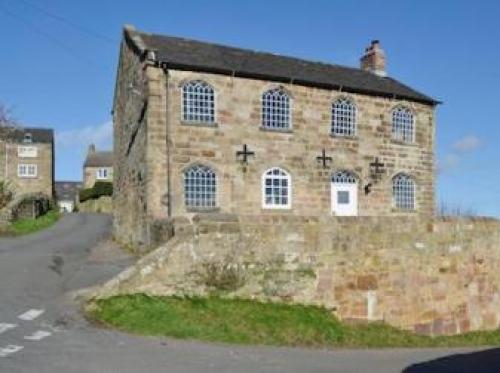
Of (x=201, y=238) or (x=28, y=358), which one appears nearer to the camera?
(x=28, y=358)

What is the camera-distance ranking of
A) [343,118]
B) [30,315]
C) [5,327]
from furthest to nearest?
[343,118], [30,315], [5,327]

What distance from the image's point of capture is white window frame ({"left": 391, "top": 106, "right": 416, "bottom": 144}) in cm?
2988

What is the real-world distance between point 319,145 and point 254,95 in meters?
3.49

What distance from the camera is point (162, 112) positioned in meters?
24.4

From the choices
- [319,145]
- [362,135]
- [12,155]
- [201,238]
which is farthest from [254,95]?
[12,155]

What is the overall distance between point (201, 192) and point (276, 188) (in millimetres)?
3223

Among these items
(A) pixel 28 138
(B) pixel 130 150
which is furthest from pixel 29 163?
(B) pixel 130 150

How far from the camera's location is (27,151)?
78188mm

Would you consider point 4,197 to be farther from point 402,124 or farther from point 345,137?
point 402,124

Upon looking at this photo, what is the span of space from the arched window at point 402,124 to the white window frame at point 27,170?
5655cm

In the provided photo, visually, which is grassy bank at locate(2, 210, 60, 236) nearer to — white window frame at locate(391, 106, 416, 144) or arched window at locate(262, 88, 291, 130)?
arched window at locate(262, 88, 291, 130)

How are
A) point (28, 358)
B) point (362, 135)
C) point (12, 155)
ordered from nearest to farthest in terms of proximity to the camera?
point (28, 358)
point (362, 135)
point (12, 155)

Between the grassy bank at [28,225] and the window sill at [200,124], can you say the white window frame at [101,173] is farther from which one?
the window sill at [200,124]

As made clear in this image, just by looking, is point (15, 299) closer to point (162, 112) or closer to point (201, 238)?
point (201, 238)
